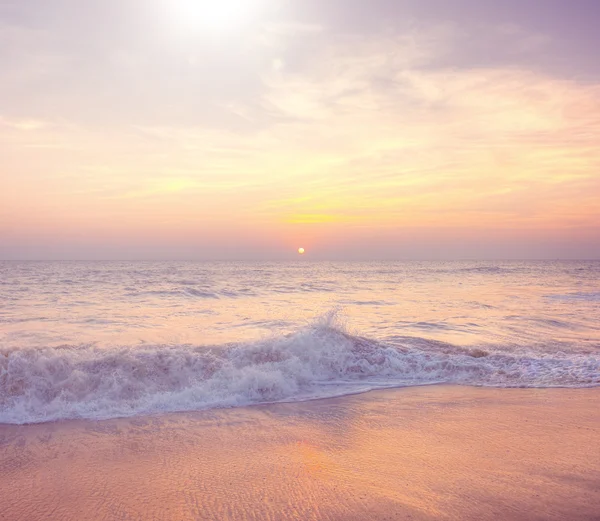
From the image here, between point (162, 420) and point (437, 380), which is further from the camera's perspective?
point (437, 380)

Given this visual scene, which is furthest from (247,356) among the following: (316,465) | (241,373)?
(316,465)

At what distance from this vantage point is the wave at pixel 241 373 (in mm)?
7527

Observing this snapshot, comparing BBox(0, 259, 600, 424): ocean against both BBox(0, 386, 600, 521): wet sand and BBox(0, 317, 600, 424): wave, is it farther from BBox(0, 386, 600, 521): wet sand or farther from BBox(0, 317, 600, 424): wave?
BBox(0, 386, 600, 521): wet sand

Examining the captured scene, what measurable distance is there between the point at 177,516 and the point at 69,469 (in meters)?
1.75

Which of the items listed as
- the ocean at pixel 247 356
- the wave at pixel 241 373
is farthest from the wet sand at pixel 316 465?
the ocean at pixel 247 356

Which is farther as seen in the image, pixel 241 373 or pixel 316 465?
pixel 241 373

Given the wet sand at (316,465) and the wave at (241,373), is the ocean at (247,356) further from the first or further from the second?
the wet sand at (316,465)

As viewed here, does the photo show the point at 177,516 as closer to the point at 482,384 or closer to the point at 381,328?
the point at 482,384

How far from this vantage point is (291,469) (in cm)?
488

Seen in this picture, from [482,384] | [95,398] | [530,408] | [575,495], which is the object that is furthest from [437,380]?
[95,398]

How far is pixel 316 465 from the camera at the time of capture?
4.97 m

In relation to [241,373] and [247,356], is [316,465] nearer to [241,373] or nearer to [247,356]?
[241,373]

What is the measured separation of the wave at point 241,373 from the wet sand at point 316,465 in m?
0.73

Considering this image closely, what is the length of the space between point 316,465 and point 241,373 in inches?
155
